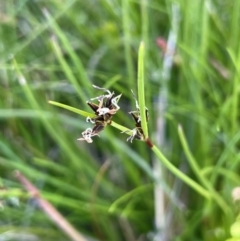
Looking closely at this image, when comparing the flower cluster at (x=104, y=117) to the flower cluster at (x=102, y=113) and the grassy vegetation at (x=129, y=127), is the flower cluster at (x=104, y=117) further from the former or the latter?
the grassy vegetation at (x=129, y=127)

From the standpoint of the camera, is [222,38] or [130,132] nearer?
[130,132]

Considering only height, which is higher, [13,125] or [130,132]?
[13,125]

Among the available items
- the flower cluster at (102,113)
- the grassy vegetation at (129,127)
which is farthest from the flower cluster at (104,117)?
the grassy vegetation at (129,127)

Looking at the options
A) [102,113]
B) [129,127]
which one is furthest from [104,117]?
[129,127]

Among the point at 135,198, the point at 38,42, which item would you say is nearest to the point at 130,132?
the point at 135,198

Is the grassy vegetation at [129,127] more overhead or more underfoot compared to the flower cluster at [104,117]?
more overhead

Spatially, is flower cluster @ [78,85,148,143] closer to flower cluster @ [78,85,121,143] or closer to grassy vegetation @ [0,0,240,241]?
flower cluster @ [78,85,121,143]

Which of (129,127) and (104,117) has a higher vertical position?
(129,127)

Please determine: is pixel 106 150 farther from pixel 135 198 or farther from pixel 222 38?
pixel 222 38

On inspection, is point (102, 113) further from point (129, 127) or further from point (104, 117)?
point (129, 127)
